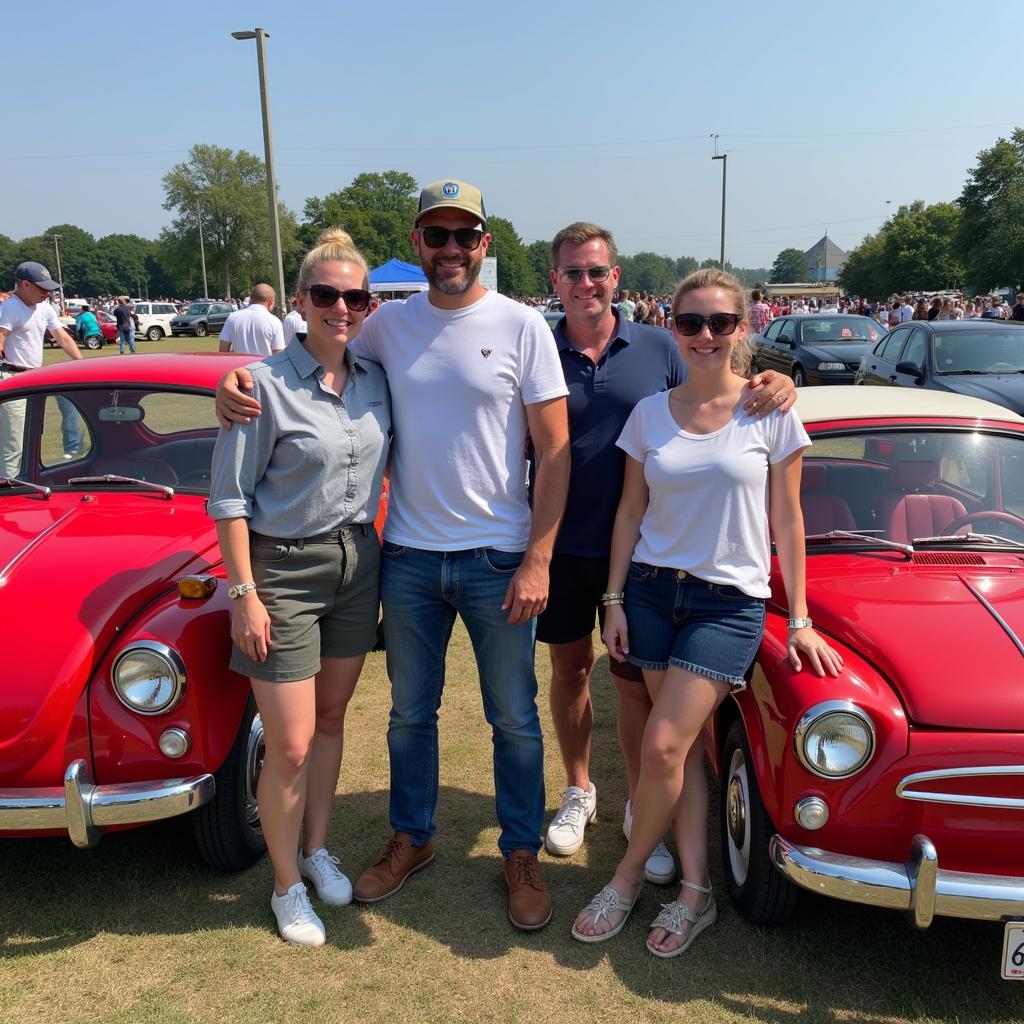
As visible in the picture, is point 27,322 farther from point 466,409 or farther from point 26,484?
point 466,409

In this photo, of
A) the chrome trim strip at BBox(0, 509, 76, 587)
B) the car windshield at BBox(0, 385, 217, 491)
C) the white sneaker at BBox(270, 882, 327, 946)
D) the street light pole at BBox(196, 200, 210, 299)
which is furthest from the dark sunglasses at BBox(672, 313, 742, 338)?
the street light pole at BBox(196, 200, 210, 299)

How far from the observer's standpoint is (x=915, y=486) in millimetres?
3592

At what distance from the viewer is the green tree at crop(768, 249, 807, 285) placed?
190 m

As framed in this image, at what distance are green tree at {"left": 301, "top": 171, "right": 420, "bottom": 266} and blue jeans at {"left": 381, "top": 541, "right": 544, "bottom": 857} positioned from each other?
88.2m

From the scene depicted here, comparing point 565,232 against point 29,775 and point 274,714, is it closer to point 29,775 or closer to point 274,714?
Answer: point 274,714

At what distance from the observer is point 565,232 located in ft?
10.6

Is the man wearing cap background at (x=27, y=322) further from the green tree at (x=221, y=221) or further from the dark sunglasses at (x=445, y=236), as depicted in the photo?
the green tree at (x=221, y=221)

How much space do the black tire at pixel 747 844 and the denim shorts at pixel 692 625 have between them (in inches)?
14.6

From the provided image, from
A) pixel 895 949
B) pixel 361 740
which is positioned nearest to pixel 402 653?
pixel 361 740

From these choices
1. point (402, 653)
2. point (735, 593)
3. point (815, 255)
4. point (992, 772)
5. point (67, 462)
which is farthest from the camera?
point (815, 255)

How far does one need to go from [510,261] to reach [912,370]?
122068 mm

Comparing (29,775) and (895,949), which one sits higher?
(29,775)

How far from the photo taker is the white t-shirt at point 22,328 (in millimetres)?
9000

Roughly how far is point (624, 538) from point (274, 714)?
1.22 meters
